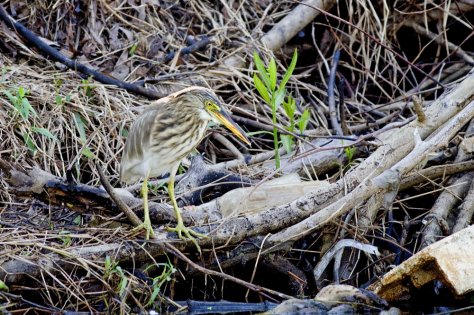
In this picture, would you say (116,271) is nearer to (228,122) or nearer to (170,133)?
(170,133)

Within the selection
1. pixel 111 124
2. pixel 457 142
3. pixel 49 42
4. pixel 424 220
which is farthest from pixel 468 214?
pixel 49 42

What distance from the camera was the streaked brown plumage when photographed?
522 cm

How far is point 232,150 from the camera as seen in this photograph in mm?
6762

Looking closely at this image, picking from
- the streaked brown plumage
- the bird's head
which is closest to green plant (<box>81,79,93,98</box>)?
the streaked brown plumage

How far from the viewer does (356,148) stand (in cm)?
619

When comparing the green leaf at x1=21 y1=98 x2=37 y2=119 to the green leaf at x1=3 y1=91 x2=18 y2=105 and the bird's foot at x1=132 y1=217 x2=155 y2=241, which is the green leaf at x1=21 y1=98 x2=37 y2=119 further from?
the bird's foot at x1=132 y1=217 x2=155 y2=241

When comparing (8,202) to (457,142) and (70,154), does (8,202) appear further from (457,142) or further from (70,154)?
(457,142)

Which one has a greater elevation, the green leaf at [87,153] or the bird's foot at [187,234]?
the bird's foot at [187,234]

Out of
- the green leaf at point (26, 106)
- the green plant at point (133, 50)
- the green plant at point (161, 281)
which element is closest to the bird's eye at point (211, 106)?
the green plant at point (161, 281)

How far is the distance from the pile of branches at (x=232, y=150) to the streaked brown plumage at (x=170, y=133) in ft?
0.65

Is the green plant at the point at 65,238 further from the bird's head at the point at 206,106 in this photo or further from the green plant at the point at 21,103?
the green plant at the point at 21,103

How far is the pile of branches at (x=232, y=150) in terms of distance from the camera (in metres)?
4.96

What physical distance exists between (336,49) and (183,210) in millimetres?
2918

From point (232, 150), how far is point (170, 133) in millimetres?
1560
